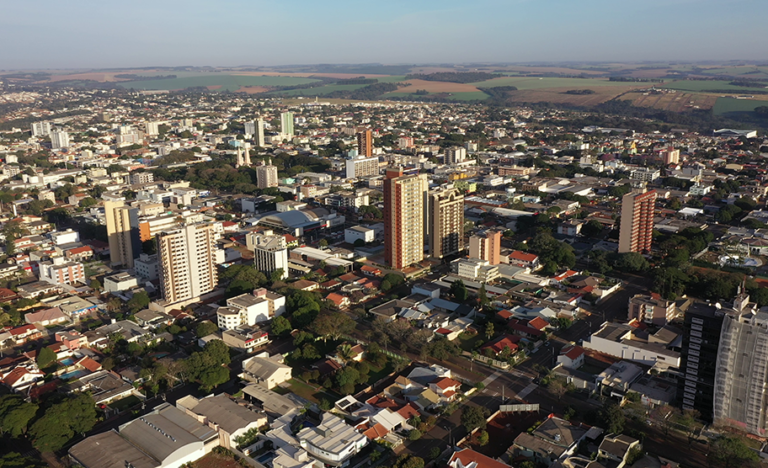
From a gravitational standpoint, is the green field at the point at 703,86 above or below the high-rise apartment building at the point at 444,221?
above

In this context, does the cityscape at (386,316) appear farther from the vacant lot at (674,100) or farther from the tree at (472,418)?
the vacant lot at (674,100)

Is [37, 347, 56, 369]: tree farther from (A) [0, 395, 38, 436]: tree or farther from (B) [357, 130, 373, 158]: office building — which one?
(B) [357, 130, 373, 158]: office building

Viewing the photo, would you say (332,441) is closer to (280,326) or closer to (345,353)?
(345,353)

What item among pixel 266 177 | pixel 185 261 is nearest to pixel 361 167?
pixel 266 177

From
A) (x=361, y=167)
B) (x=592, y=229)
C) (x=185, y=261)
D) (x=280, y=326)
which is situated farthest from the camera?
(x=361, y=167)

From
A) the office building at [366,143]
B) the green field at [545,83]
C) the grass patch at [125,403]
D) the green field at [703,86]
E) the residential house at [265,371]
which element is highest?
the green field at [545,83]

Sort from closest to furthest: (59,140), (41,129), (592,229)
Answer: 1. (592,229)
2. (59,140)
3. (41,129)

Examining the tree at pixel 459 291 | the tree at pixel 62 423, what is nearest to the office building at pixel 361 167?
the tree at pixel 459 291

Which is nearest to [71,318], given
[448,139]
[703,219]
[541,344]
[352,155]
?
[541,344]
